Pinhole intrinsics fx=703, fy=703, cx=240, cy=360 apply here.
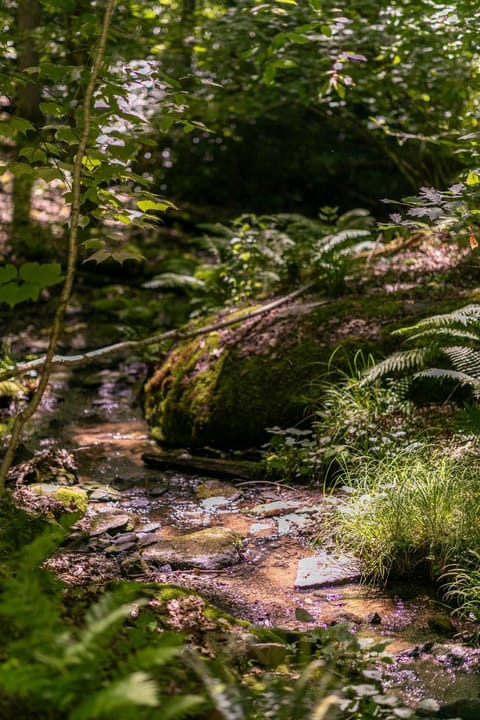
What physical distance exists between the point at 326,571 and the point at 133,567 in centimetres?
104

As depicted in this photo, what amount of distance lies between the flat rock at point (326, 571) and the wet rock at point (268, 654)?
2.84ft

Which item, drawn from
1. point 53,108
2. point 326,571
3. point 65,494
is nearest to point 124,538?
point 65,494

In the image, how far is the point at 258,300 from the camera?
702cm

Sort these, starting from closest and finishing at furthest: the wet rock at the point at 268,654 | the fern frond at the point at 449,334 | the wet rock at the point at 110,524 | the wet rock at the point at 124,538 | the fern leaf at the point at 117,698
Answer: the fern leaf at the point at 117,698 → the wet rock at the point at 268,654 → the wet rock at the point at 124,538 → the wet rock at the point at 110,524 → the fern frond at the point at 449,334

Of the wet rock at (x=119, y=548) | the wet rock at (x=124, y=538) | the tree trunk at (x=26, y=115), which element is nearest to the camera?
the wet rock at (x=119, y=548)

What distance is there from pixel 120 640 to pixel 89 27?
2.83 metres

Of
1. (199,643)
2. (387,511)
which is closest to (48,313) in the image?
(387,511)

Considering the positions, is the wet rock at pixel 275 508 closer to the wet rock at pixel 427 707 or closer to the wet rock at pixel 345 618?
the wet rock at pixel 345 618

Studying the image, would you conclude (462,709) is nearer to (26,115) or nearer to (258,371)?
(258,371)

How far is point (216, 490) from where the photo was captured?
17.2ft

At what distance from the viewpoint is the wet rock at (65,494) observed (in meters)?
4.62

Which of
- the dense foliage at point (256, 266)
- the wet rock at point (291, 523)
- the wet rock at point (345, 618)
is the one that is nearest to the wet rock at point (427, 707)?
the dense foliage at point (256, 266)

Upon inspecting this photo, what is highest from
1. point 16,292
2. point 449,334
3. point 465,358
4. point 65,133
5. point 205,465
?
point 65,133

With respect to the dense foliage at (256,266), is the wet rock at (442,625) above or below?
below
